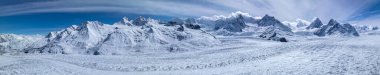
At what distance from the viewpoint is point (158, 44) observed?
145 metres

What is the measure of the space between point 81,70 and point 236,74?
14.9 metres

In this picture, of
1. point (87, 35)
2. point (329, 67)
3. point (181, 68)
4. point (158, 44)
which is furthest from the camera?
point (87, 35)

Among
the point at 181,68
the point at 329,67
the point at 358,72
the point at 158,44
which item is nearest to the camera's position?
the point at 358,72

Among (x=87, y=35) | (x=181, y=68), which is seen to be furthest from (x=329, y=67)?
(x=87, y=35)

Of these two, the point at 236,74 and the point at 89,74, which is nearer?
the point at 236,74

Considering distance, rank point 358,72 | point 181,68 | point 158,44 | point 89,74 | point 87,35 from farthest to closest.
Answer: point 87,35 → point 158,44 → point 181,68 → point 89,74 → point 358,72

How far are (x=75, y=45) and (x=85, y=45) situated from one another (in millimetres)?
5700

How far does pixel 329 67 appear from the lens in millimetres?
27922

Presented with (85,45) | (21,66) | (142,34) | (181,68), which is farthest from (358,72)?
(85,45)

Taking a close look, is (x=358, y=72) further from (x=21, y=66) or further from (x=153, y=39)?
(x=153, y=39)

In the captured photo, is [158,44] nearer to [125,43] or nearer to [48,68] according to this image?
[125,43]

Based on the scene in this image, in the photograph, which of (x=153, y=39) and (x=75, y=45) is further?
(x=75, y=45)

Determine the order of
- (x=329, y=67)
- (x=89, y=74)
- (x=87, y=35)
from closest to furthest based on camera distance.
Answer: (x=329, y=67)
(x=89, y=74)
(x=87, y=35)

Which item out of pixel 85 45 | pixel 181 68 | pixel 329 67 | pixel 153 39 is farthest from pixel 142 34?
pixel 329 67
